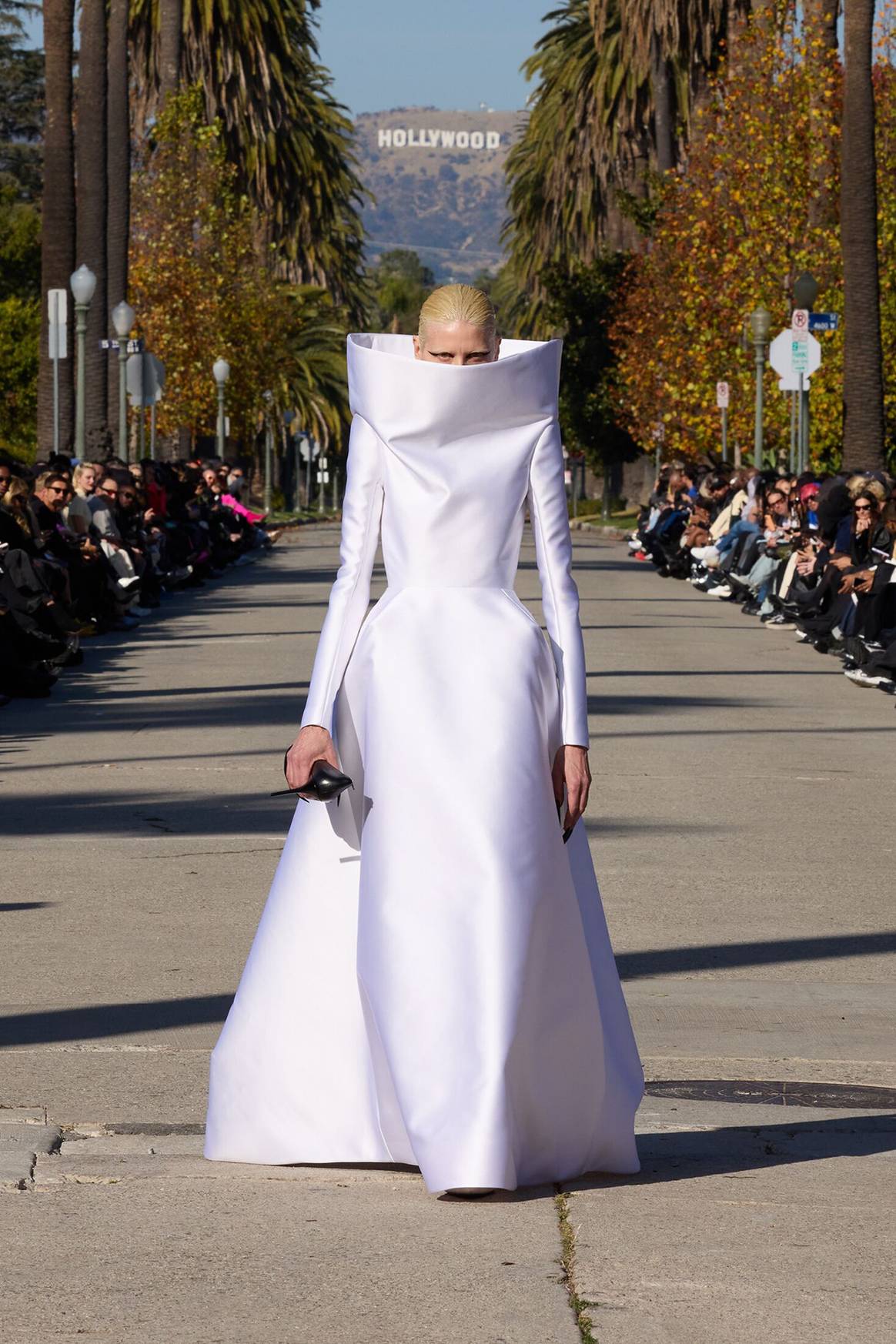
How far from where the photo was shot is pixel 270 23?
2734 inches

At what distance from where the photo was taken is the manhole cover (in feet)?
21.1

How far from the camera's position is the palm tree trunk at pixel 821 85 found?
1644 inches

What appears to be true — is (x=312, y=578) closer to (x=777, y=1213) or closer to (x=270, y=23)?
(x=777, y=1213)

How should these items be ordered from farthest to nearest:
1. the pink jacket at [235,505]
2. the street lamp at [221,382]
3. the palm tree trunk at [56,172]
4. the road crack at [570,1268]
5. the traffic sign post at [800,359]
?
the street lamp at [221,382]
the pink jacket at [235,505]
the palm tree trunk at [56,172]
the traffic sign post at [800,359]
the road crack at [570,1268]

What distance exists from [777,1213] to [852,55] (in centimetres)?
2804

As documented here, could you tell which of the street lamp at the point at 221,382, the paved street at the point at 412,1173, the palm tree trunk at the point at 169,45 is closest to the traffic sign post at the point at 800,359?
the paved street at the point at 412,1173

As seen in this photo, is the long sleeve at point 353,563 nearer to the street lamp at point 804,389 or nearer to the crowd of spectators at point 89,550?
the crowd of spectators at point 89,550

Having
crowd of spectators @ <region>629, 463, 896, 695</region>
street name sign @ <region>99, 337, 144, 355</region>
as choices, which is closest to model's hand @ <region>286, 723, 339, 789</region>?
crowd of spectators @ <region>629, 463, 896, 695</region>

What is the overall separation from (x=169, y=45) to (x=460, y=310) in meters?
56.4

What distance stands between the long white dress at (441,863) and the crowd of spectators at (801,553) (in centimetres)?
1371

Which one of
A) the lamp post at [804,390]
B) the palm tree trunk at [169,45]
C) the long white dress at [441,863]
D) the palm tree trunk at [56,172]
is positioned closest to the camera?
the long white dress at [441,863]

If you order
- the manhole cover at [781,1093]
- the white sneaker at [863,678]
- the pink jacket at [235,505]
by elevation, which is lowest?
the white sneaker at [863,678]

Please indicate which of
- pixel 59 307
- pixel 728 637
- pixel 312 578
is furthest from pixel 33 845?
pixel 312 578

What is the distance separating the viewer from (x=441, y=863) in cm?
532
